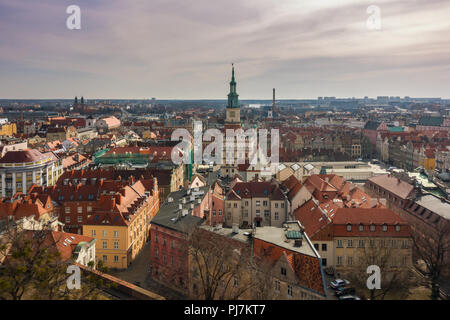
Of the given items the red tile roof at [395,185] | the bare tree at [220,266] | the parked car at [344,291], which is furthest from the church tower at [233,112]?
the parked car at [344,291]

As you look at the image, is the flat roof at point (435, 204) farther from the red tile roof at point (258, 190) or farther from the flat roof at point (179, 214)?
the flat roof at point (179, 214)

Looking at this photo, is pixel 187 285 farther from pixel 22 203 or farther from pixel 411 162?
pixel 411 162

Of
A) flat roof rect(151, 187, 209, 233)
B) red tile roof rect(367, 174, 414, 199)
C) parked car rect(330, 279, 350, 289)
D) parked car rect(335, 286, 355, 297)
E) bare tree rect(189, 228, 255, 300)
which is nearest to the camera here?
bare tree rect(189, 228, 255, 300)

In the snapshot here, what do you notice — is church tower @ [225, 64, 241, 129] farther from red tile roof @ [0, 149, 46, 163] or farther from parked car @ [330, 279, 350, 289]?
parked car @ [330, 279, 350, 289]

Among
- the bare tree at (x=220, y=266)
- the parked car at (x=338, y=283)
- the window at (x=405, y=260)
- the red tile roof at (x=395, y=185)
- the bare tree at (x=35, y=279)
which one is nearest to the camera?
the bare tree at (x=35, y=279)

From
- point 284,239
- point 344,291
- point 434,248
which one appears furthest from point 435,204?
point 284,239

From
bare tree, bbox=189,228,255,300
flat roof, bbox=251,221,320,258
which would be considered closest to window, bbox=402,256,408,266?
flat roof, bbox=251,221,320,258

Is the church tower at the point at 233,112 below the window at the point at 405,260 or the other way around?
the other way around

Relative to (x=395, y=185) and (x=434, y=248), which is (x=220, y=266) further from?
(x=395, y=185)
